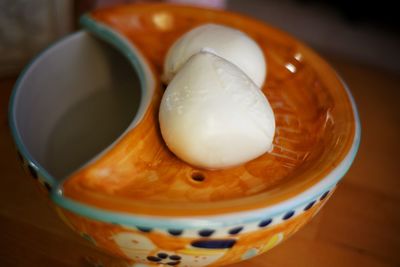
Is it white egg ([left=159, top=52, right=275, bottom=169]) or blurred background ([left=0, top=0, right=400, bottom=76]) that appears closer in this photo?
white egg ([left=159, top=52, right=275, bottom=169])

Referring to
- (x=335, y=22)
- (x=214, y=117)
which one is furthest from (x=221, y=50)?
(x=335, y=22)

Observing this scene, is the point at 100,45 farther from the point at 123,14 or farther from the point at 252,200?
the point at 252,200

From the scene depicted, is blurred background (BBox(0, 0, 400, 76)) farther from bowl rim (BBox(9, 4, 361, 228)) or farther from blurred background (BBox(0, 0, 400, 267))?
bowl rim (BBox(9, 4, 361, 228))

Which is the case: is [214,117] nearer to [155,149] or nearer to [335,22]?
[155,149]

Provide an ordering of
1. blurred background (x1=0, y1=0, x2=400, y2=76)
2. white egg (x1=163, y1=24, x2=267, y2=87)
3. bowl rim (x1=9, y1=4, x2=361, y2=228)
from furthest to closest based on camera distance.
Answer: blurred background (x1=0, y1=0, x2=400, y2=76) < white egg (x1=163, y1=24, x2=267, y2=87) < bowl rim (x1=9, y1=4, x2=361, y2=228)

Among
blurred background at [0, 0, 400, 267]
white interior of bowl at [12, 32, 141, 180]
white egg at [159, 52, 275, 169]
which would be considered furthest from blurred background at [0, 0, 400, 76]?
white egg at [159, 52, 275, 169]

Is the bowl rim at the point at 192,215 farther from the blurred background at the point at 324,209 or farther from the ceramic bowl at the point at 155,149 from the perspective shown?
the blurred background at the point at 324,209

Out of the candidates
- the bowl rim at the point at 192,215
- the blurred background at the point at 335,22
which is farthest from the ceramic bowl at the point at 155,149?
the blurred background at the point at 335,22
